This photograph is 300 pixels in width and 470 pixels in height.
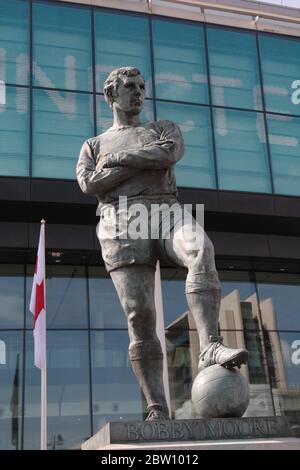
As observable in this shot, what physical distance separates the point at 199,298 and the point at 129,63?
45.6 ft

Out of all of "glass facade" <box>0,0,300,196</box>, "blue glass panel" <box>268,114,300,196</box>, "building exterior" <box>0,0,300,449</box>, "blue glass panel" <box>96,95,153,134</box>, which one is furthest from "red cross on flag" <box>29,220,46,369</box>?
"blue glass panel" <box>268,114,300,196</box>

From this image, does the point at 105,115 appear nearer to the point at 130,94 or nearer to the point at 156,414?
the point at 130,94

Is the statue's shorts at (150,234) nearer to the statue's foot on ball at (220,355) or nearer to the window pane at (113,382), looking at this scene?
the statue's foot on ball at (220,355)

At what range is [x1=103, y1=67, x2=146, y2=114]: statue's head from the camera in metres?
4.98

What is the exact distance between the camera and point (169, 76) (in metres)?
17.1

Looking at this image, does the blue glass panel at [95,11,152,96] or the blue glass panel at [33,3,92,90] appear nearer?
the blue glass panel at [33,3,92,90]

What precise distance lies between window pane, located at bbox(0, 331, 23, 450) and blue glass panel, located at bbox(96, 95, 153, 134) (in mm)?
5639

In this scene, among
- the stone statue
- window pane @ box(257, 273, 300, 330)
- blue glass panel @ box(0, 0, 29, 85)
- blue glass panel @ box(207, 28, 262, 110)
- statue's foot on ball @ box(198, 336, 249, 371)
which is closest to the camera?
statue's foot on ball @ box(198, 336, 249, 371)

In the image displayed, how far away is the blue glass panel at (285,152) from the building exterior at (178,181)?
0.04 meters

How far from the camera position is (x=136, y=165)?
464 centimetres

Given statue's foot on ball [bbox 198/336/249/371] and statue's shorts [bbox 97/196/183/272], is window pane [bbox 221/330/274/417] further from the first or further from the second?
statue's foot on ball [bbox 198/336/249/371]

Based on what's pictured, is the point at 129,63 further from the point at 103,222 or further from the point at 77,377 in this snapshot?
the point at 103,222

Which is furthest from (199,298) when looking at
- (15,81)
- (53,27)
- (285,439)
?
(53,27)

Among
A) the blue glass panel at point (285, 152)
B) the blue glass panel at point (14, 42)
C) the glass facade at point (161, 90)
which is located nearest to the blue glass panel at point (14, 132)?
the glass facade at point (161, 90)
